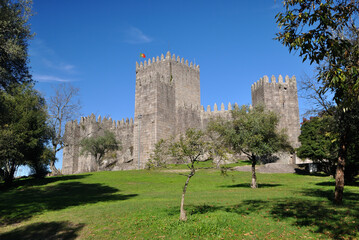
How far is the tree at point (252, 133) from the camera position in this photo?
25.2m

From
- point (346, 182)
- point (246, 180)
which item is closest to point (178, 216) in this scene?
point (246, 180)

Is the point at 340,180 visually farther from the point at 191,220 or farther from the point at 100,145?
the point at 100,145

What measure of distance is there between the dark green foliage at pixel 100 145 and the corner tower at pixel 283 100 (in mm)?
28886

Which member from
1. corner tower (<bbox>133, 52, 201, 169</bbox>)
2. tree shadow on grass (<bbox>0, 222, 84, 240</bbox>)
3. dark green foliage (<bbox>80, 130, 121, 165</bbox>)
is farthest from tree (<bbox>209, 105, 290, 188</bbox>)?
dark green foliage (<bbox>80, 130, 121, 165</bbox>)

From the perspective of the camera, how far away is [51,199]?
71.4 feet

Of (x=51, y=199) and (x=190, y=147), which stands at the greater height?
(x=190, y=147)

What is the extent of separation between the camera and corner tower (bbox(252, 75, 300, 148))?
171 ft

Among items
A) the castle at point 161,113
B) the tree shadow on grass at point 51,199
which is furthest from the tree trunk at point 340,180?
the castle at point 161,113

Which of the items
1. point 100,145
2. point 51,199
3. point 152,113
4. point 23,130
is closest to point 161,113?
point 152,113

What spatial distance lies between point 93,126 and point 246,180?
41430 mm

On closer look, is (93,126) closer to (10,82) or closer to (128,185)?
(128,185)

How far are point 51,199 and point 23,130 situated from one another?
38.5ft

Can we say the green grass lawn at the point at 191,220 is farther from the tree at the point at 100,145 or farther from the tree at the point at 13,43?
the tree at the point at 100,145

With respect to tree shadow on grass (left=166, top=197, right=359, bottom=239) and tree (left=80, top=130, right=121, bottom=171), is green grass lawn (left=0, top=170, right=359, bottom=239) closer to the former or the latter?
tree shadow on grass (left=166, top=197, right=359, bottom=239)
